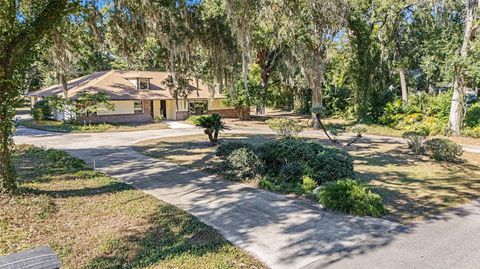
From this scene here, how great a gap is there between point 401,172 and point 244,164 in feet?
17.4

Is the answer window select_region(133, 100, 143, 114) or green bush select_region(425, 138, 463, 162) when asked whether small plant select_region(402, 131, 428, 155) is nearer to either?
green bush select_region(425, 138, 463, 162)

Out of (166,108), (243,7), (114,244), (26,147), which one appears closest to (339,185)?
(114,244)

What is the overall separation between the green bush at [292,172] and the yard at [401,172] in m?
2.01

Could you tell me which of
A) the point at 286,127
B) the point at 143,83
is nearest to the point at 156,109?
the point at 143,83

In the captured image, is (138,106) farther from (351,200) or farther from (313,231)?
(313,231)

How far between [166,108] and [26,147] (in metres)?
16.4

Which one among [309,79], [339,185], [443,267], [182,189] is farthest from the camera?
[309,79]

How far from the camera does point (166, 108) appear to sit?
31.3m

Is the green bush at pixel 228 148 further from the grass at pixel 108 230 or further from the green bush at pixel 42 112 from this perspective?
the green bush at pixel 42 112

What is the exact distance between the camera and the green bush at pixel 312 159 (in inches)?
341

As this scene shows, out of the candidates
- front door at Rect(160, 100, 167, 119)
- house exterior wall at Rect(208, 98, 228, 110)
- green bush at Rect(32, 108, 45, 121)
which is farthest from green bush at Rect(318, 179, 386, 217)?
green bush at Rect(32, 108, 45, 121)

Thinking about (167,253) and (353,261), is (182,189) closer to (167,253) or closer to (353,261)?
(167,253)

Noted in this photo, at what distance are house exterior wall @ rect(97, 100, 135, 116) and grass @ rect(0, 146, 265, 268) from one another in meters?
19.1

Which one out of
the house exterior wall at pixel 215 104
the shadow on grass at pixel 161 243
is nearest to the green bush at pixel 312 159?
the shadow on grass at pixel 161 243
